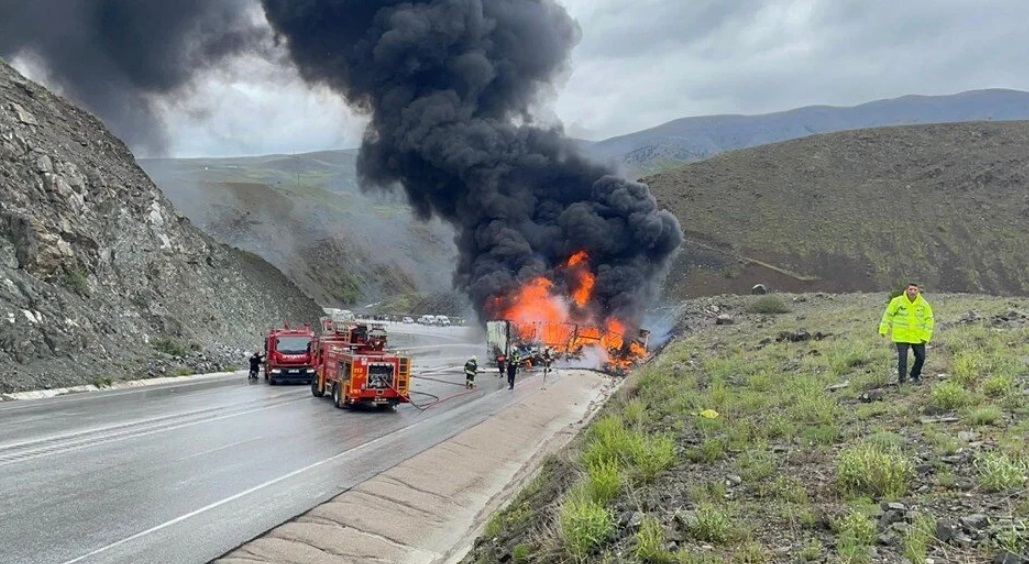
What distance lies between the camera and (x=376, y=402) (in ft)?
72.9

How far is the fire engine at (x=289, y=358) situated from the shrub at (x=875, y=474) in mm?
25321

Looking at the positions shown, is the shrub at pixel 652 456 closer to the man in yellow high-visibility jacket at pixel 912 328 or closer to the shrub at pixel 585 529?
the shrub at pixel 585 529

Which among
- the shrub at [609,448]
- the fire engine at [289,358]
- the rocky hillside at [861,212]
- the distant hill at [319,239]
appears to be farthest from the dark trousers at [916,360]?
the distant hill at [319,239]

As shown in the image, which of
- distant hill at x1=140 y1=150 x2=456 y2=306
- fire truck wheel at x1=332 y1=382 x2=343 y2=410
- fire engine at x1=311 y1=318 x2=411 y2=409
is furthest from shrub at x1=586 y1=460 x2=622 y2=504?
distant hill at x1=140 y1=150 x2=456 y2=306

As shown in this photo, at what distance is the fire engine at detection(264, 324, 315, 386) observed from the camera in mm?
30141

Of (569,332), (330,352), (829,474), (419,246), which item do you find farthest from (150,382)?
(419,246)

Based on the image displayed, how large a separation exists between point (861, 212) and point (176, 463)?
85.8m

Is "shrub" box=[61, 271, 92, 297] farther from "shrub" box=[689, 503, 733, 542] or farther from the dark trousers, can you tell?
"shrub" box=[689, 503, 733, 542]

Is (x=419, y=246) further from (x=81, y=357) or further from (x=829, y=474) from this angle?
(x=829, y=474)

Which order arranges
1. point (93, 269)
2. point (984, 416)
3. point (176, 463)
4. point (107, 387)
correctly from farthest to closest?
point (93, 269), point (107, 387), point (176, 463), point (984, 416)

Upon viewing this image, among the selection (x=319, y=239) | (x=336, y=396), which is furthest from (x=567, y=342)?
(x=319, y=239)

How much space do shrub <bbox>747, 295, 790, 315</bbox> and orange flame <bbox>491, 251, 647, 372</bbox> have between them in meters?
9.09

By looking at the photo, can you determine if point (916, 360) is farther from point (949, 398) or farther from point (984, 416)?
point (984, 416)

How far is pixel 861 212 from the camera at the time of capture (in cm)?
8669
